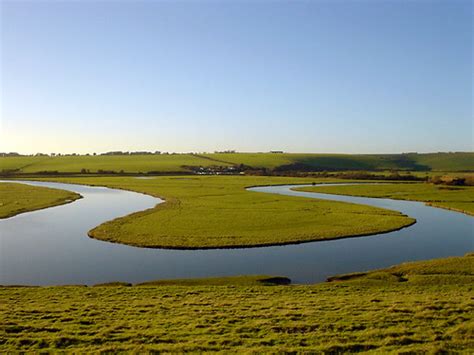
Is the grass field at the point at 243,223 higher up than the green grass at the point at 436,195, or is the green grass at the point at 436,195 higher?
the green grass at the point at 436,195

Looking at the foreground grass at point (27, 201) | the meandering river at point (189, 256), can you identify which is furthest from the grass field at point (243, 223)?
the foreground grass at point (27, 201)

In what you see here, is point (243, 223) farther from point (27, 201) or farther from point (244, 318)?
point (27, 201)

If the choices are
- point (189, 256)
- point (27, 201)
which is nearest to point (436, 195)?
point (189, 256)

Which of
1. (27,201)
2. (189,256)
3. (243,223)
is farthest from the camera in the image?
(27,201)

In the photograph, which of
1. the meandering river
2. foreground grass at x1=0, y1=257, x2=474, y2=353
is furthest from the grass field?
foreground grass at x1=0, y1=257, x2=474, y2=353

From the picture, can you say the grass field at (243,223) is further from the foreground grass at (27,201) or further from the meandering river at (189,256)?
the foreground grass at (27,201)

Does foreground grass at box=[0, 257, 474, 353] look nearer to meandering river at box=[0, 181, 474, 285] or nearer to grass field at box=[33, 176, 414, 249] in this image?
meandering river at box=[0, 181, 474, 285]
